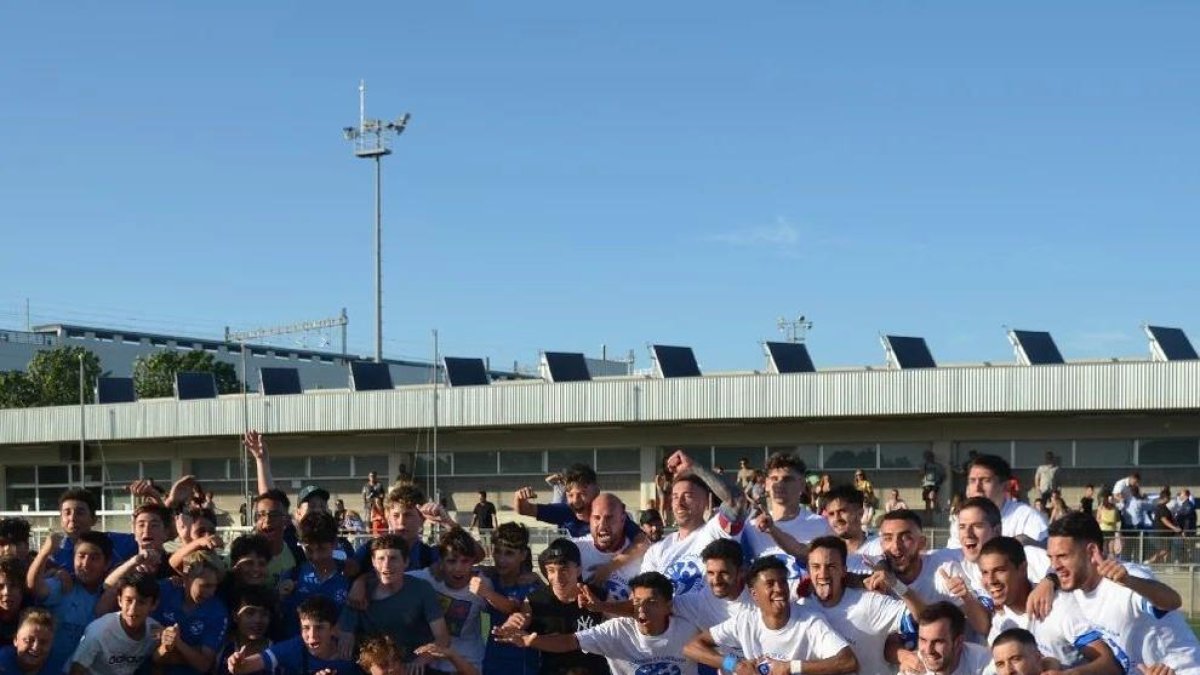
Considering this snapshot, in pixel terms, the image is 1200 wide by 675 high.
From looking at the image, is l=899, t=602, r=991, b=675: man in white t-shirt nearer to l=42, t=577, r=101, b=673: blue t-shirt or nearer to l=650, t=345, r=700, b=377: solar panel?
l=42, t=577, r=101, b=673: blue t-shirt

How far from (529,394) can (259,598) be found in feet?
81.3

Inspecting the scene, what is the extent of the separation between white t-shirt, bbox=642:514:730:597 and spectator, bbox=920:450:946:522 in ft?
59.9

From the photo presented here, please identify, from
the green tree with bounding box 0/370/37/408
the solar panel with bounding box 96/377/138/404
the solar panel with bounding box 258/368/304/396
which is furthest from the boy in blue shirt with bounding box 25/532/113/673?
the green tree with bounding box 0/370/37/408

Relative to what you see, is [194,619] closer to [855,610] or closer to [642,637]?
[642,637]

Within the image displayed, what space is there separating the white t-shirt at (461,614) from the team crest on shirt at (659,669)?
1022mm

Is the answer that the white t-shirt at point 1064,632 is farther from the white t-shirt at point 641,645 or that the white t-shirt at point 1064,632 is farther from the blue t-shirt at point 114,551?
the blue t-shirt at point 114,551

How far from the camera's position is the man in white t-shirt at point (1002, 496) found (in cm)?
850

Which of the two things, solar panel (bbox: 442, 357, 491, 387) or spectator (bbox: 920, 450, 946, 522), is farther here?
solar panel (bbox: 442, 357, 491, 387)

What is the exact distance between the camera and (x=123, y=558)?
32.3 ft

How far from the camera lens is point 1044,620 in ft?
24.2

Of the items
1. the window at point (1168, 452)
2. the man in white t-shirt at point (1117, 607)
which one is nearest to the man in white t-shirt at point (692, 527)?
the man in white t-shirt at point (1117, 607)

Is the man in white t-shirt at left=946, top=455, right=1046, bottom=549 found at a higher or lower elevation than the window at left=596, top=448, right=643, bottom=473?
higher

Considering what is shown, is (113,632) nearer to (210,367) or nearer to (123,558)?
(123,558)

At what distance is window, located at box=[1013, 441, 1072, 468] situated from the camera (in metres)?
29.7
